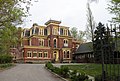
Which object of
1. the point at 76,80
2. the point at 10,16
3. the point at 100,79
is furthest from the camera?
the point at 10,16

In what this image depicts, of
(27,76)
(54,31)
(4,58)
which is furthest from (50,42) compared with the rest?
(27,76)

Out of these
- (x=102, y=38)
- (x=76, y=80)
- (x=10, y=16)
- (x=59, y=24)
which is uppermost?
(x=59, y=24)

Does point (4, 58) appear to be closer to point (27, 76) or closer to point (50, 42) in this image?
point (50, 42)

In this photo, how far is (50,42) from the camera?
64.1 meters

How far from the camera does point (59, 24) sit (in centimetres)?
6462

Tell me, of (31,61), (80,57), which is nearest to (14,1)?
(31,61)

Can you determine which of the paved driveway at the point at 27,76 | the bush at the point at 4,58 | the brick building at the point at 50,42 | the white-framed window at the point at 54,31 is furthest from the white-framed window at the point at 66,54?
the paved driveway at the point at 27,76

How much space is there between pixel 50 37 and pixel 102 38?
5103 cm

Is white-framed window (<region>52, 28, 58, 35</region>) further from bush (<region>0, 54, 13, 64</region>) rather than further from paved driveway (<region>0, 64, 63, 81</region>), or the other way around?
paved driveway (<region>0, 64, 63, 81</region>)

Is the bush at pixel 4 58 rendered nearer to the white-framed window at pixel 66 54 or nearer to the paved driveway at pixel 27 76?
the paved driveway at pixel 27 76

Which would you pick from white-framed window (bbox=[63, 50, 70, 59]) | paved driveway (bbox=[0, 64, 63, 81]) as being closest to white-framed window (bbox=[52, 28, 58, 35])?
white-framed window (bbox=[63, 50, 70, 59])

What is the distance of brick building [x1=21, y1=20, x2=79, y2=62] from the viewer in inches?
2415

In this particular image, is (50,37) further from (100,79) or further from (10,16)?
(100,79)

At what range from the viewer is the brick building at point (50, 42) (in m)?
61.3
